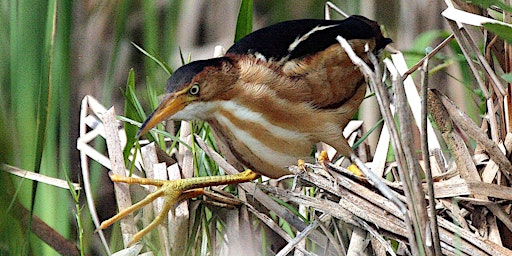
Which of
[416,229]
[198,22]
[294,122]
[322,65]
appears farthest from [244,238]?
[198,22]

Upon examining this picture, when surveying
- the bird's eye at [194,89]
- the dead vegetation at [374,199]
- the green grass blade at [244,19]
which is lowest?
the dead vegetation at [374,199]

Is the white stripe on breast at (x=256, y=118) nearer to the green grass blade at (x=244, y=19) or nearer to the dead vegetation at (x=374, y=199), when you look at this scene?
the dead vegetation at (x=374, y=199)

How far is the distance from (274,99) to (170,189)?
20 centimetres

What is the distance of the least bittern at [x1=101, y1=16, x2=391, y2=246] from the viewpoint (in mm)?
1217

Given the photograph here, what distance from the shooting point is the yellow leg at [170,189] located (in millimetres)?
1214

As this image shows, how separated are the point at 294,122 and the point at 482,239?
0.36m

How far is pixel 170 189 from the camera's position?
1233 millimetres

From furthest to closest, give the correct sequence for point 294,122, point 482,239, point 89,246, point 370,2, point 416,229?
point 370,2
point 89,246
point 294,122
point 482,239
point 416,229

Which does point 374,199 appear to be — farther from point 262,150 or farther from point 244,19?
point 244,19

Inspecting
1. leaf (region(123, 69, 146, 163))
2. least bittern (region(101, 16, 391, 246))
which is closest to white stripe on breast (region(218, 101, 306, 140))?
least bittern (region(101, 16, 391, 246))

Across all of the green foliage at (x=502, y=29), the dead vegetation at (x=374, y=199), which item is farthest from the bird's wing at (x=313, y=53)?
the green foliage at (x=502, y=29)

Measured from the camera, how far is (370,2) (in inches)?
73.8

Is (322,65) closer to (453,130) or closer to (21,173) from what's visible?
(453,130)

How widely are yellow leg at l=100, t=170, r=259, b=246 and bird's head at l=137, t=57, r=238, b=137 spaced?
4.4 inches
